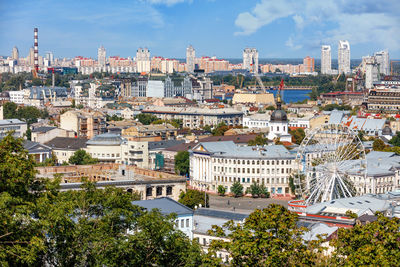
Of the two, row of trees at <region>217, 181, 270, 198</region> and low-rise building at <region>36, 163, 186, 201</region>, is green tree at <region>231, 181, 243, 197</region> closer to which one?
row of trees at <region>217, 181, 270, 198</region>

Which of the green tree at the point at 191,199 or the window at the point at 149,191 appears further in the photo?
the window at the point at 149,191

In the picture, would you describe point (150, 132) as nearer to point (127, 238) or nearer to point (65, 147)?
point (65, 147)

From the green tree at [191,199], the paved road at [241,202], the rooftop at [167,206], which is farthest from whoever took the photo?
the paved road at [241,202]

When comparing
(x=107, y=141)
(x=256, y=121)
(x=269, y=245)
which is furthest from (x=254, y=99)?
(x=269, y=245)

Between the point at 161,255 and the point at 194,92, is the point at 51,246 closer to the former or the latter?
the point at 161,255

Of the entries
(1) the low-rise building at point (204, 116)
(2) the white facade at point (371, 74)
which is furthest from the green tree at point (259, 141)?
(2) the white facade at point (371, 74)

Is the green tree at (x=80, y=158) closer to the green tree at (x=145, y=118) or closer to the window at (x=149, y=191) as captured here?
the window at (x=149, y=191)
